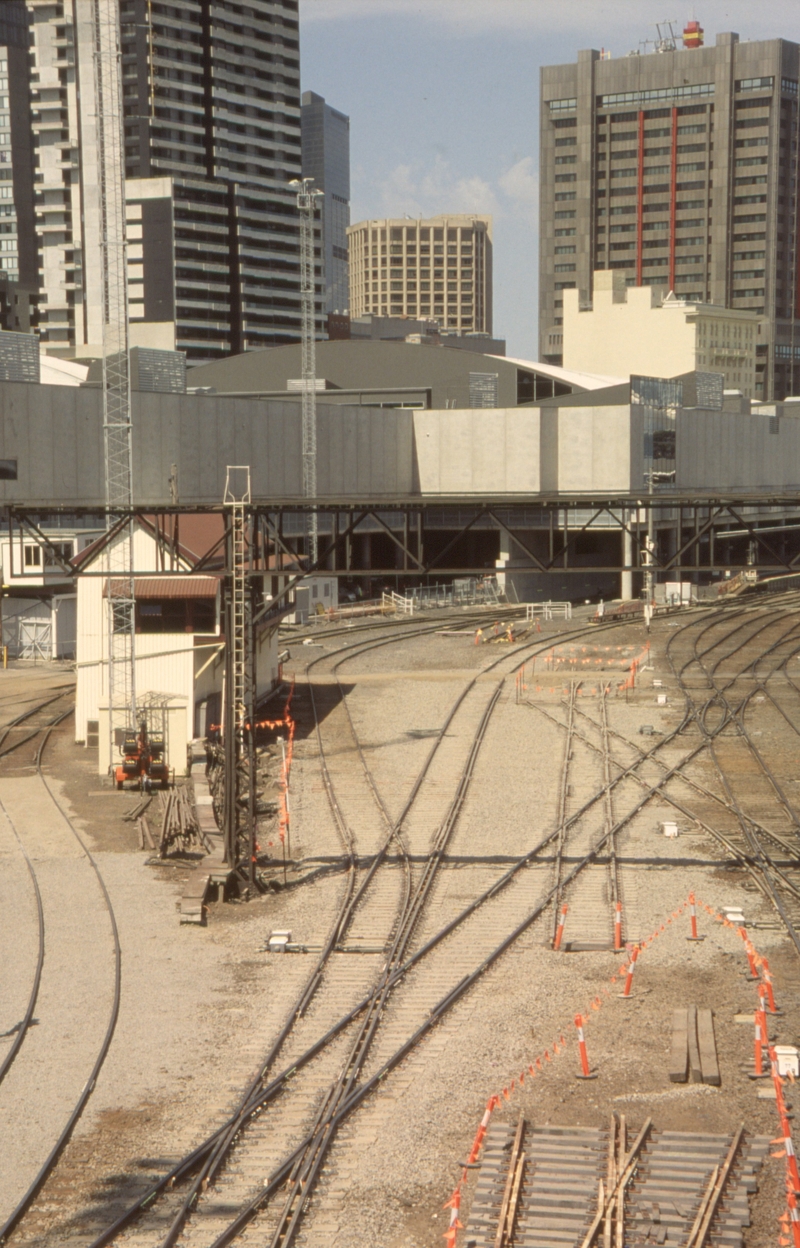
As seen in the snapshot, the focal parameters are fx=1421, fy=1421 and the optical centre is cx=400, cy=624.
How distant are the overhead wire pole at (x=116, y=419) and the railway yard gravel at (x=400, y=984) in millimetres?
2202

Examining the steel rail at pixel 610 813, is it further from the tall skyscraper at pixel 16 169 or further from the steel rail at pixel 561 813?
the tall skyscraper at pixel 16 169

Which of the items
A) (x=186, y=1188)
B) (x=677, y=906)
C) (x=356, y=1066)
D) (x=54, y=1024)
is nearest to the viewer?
(x=186, y=1188)

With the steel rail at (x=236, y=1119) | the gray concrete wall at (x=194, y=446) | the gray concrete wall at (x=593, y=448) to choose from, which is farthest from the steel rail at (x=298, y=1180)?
the gray concrete wall at (x=593, y=448)

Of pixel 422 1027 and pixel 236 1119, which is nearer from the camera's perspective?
pixel 236 1119

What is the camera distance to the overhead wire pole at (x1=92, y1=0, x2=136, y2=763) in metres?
32.9

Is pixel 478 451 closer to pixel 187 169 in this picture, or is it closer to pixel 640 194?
pixel 187 169

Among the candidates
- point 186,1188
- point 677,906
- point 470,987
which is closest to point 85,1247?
point 186,1188

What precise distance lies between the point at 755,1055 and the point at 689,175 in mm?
162133

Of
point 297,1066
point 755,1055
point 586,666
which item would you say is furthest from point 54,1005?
point 586,666

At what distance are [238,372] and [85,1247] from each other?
245 feet

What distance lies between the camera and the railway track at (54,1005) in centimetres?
1437

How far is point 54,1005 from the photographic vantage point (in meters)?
18.4

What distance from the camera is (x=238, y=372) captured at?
84.1m

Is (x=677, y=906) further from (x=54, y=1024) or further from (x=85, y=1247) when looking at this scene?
(x=85, y=1247)
